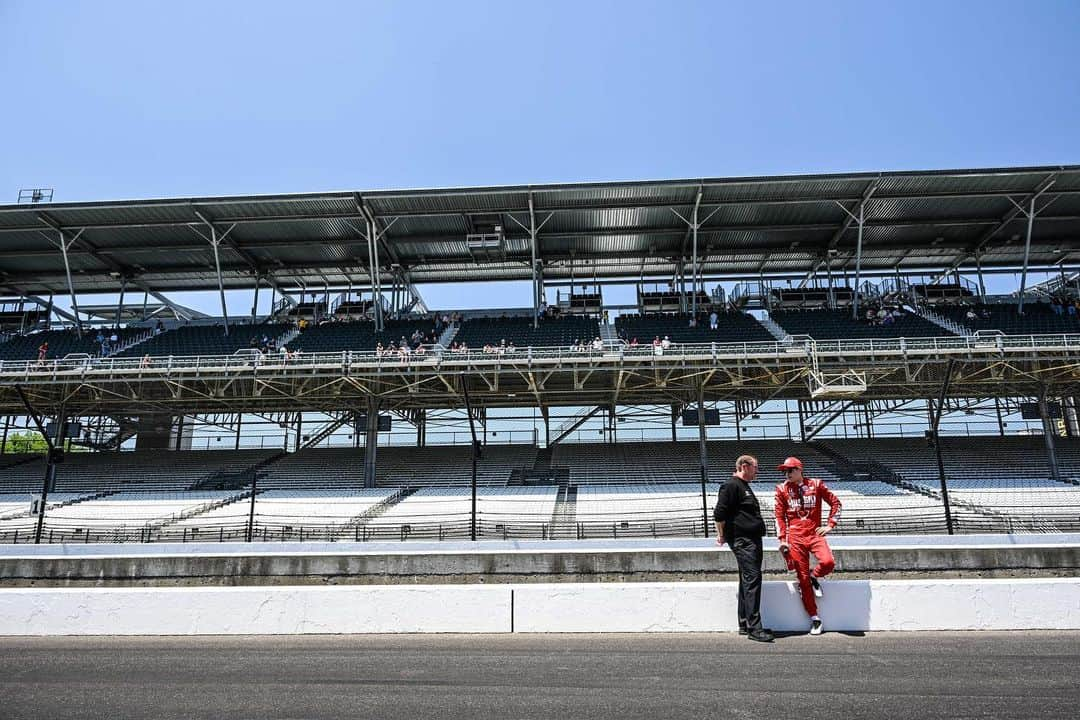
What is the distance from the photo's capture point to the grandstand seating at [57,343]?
102 feet

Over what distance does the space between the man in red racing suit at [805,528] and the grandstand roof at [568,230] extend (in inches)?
900

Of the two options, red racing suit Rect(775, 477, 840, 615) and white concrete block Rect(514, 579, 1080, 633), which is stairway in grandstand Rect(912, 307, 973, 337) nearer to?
white concrete block Rect(514, 579, 1080, 633)

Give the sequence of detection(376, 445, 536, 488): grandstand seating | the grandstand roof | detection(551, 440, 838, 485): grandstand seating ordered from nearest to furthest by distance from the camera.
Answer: detection(551, 440, 838, 485): grandstand seating
detection(376, 445, 536, 488): grandstand seating
the grandstand roof

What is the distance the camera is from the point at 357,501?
69.9 feet

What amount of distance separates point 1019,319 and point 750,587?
105ft

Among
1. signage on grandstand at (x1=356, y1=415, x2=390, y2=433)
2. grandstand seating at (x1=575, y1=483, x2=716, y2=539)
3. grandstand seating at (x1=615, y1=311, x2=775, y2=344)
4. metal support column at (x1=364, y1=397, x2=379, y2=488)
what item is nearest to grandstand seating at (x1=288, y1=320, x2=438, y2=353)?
signage on grandstand at (x1=356, y1=415, x2=390, y2=433)

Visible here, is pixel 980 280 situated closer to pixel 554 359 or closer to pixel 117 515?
pixel 554 359

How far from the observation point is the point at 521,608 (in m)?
5.59

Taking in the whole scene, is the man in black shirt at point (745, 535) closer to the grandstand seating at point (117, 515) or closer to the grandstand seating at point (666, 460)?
the grandstand seating at point (117, 515)

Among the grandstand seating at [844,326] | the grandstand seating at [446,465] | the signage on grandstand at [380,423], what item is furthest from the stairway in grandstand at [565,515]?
the grandstand seating at [844,326]

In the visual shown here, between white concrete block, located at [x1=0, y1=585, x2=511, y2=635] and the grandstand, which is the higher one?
the grandstand

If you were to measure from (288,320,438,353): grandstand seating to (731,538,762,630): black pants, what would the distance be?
81.3 feet

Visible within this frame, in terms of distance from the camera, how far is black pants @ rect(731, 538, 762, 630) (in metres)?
5.14

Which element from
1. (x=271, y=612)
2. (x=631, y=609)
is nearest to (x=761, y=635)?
(x=631, y=609)
